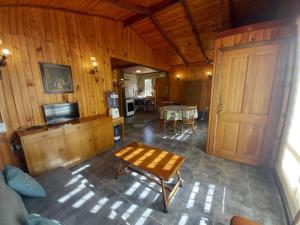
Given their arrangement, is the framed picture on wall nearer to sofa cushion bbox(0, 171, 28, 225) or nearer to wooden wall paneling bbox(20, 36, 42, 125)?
wooden wall paneling bbox(20, 36, 42, 125)

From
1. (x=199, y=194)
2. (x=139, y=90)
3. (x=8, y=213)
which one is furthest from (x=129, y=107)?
(x=8, y=213)

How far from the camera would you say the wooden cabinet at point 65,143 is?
86.7 inches

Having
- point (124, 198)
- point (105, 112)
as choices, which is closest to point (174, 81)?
point (105, 112)

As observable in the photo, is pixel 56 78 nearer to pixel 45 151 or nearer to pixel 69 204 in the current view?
pixel 45 151

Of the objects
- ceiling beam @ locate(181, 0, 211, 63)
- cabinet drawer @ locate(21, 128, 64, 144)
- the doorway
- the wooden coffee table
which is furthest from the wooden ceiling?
the wooden coffee table

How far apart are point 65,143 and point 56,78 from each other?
1.33 meters

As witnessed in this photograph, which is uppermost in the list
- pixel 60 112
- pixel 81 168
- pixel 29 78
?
pixel 29 78

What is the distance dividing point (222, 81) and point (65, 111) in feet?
10.9

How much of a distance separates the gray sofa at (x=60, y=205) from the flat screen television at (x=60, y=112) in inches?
56.9

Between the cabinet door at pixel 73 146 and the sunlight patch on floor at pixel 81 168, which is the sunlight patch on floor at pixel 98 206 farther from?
the cabinet door at pixel 73 146

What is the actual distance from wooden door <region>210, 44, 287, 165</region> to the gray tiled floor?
1.31 ft

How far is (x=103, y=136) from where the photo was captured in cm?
331

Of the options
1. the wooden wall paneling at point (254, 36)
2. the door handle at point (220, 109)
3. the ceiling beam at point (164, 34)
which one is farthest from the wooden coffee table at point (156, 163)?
the ceiling beam at point (164, 34)

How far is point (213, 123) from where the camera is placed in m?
2.92
